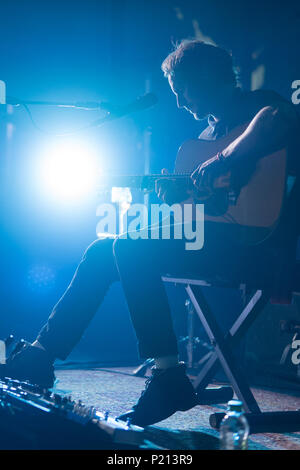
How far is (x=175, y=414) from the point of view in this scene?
2180mm

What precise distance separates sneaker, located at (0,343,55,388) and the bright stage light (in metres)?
2.03

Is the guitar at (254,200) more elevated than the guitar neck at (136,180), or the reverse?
the guitar neck at (136,180)

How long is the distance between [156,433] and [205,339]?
168cm

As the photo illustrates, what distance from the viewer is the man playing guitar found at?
181cm

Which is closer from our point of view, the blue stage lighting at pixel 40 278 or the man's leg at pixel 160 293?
the man's leg at pixel 160 293

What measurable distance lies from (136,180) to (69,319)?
76cm

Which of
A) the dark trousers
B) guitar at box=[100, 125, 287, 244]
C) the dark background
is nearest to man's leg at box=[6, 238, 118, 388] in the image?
the dark trousers

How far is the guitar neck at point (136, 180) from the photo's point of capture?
2.29 m

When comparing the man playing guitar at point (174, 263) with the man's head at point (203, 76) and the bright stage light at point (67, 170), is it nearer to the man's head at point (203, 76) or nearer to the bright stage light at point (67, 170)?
the man's head at point (203, 76)

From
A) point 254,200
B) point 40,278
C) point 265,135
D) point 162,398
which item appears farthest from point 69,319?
point 40,278

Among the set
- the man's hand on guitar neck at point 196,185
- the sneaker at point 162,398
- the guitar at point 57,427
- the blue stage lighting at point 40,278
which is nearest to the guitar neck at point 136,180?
the man's hand on guitar neck at point 196,185

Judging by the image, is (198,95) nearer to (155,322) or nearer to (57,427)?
(155,322)

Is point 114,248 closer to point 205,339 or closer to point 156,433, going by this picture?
point 156,433
